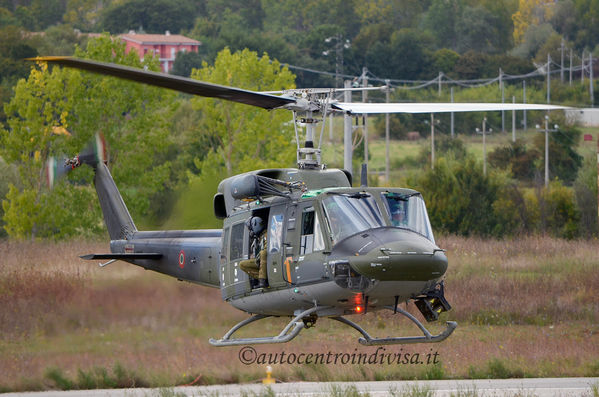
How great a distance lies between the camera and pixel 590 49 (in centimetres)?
10938

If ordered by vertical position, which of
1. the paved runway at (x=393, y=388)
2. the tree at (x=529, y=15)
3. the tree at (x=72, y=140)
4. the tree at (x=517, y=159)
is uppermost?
the tree at (x=529, y=15)

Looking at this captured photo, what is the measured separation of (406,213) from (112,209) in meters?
8.00

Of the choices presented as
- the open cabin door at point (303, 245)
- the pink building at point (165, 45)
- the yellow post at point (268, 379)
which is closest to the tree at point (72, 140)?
the yellow post at point (268, 379)

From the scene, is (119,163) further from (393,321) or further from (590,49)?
(590,49)

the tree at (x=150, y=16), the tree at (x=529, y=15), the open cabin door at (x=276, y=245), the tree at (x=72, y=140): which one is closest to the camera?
the open cabin door at (x=276, y=245)

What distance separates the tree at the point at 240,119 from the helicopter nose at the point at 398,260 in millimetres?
30160

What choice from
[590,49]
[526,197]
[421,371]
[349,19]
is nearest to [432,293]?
[421,371]

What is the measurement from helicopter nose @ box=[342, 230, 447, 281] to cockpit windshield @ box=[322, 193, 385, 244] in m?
0.31

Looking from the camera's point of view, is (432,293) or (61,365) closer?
(432,293)

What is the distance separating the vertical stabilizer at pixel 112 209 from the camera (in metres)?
20.7

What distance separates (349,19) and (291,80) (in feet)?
260

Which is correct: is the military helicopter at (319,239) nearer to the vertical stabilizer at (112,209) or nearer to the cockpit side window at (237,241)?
the cockpit side window at (237,241)

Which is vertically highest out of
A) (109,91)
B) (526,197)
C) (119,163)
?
(109,91)

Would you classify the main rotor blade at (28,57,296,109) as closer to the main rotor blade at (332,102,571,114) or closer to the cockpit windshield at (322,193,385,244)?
the main rotor blade at (332,102,571,114)
